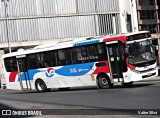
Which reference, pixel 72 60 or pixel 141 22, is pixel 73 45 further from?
pixel 141 22

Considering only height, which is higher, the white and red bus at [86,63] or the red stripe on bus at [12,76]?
the white and red bus at [86,63]

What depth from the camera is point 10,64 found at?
93.0 feet

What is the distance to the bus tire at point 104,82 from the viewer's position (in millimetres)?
22842

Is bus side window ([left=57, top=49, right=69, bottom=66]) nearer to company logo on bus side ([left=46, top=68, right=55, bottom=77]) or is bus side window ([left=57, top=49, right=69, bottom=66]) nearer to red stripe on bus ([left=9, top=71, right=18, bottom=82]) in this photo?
company logo on bus side ([left=46, top=68, right=55, bottom=77])

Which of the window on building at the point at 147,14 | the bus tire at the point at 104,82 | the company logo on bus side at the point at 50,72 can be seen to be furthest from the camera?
the window on building at the point at 147,14

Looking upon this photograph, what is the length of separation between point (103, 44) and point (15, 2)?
36.9 meters

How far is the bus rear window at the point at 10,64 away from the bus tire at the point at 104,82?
7011 mm

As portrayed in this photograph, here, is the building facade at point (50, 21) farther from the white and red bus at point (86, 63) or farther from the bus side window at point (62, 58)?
the bus side window at point (62, 58)

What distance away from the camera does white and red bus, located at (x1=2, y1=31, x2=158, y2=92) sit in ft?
71.8

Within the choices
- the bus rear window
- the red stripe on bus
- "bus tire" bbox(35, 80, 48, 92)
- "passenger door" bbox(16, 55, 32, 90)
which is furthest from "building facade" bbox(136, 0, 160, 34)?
"bus tire" bbox(35, 80, 48, 92)

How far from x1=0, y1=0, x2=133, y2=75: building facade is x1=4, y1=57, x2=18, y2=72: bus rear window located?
1124 inches

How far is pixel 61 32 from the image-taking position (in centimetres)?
5797

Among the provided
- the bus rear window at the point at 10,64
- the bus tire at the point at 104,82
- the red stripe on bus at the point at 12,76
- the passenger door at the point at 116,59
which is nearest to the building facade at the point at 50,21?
the bus rear window at the point at 10,64

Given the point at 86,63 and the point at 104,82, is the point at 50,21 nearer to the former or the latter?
the point at 86,63
